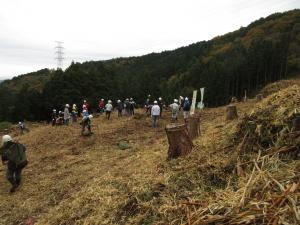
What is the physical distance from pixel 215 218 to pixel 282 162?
1.51 metres

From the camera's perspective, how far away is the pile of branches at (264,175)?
3.76 m

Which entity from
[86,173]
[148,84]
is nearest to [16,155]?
[86,173]

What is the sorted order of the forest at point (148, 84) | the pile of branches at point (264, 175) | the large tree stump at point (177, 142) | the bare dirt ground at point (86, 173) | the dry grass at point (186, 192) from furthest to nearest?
the forest at point (148, 84), the large tree stump at point (177, 142), the bare dirt ground at point (86, 173), the dry grass at point (186, 192), the pile of branches at point (264, 175)

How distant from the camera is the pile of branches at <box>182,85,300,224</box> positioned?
12.3 ft

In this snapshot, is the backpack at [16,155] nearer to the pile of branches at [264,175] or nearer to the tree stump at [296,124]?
the pile of branches at [264,175]

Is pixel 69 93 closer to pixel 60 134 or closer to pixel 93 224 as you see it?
pixel 60 134

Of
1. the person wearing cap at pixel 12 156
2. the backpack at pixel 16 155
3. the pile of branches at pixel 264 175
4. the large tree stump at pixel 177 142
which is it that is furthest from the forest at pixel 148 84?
the pile of branches at pixel 264 175

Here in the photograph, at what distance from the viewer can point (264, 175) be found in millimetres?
4590

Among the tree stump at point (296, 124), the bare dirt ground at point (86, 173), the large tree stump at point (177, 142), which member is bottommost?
the bare dirt ground at point (86, 173)

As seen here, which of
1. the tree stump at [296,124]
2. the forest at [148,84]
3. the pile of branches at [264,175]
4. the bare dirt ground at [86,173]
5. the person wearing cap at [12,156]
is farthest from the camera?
the forest at [148,84]

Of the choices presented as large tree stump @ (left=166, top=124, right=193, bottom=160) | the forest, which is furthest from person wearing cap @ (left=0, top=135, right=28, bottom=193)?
the forest

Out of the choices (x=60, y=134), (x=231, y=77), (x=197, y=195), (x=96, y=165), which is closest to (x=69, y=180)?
(x=96, y=165)

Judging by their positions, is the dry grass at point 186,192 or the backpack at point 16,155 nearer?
the dry grass at point 186,192

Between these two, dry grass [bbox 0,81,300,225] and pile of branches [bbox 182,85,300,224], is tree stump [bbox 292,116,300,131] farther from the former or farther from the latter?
dry grass [bbox 0,81,300,225]
